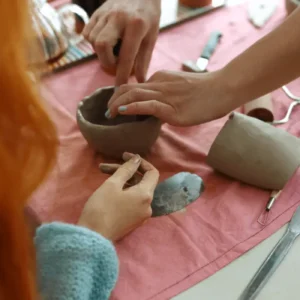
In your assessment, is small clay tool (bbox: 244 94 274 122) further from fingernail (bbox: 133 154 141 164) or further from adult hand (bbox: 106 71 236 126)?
fingernail (bbox: 133 154 141 164)

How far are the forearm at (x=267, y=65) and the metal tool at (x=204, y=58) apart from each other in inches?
6.8

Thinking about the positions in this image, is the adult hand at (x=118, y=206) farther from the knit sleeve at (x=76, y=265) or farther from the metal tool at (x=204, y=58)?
the metal tool at (x=204, y=58)

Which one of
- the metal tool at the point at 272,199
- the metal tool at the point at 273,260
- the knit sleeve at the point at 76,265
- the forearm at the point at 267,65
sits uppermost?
the forearm at the point at 267,65

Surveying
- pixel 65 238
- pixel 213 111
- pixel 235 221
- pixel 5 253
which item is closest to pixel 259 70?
pixel 213 111

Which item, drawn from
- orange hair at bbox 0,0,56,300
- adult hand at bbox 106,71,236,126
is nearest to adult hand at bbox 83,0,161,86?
adult hand at bbox 106,71,236,126

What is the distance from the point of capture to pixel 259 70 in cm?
68

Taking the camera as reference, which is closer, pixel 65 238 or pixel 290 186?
pixel 65 238

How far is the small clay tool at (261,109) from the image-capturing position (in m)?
0.77

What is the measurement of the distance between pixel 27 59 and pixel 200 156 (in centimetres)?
44

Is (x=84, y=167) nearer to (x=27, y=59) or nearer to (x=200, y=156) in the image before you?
(x=200, y=156)

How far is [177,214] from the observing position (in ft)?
2.11

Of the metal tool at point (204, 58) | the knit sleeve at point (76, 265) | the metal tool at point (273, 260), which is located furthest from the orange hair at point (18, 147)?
the metal tool at point (204, 58)

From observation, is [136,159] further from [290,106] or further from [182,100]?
[290,106]

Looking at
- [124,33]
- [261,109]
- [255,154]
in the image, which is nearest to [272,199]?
[255,154]
